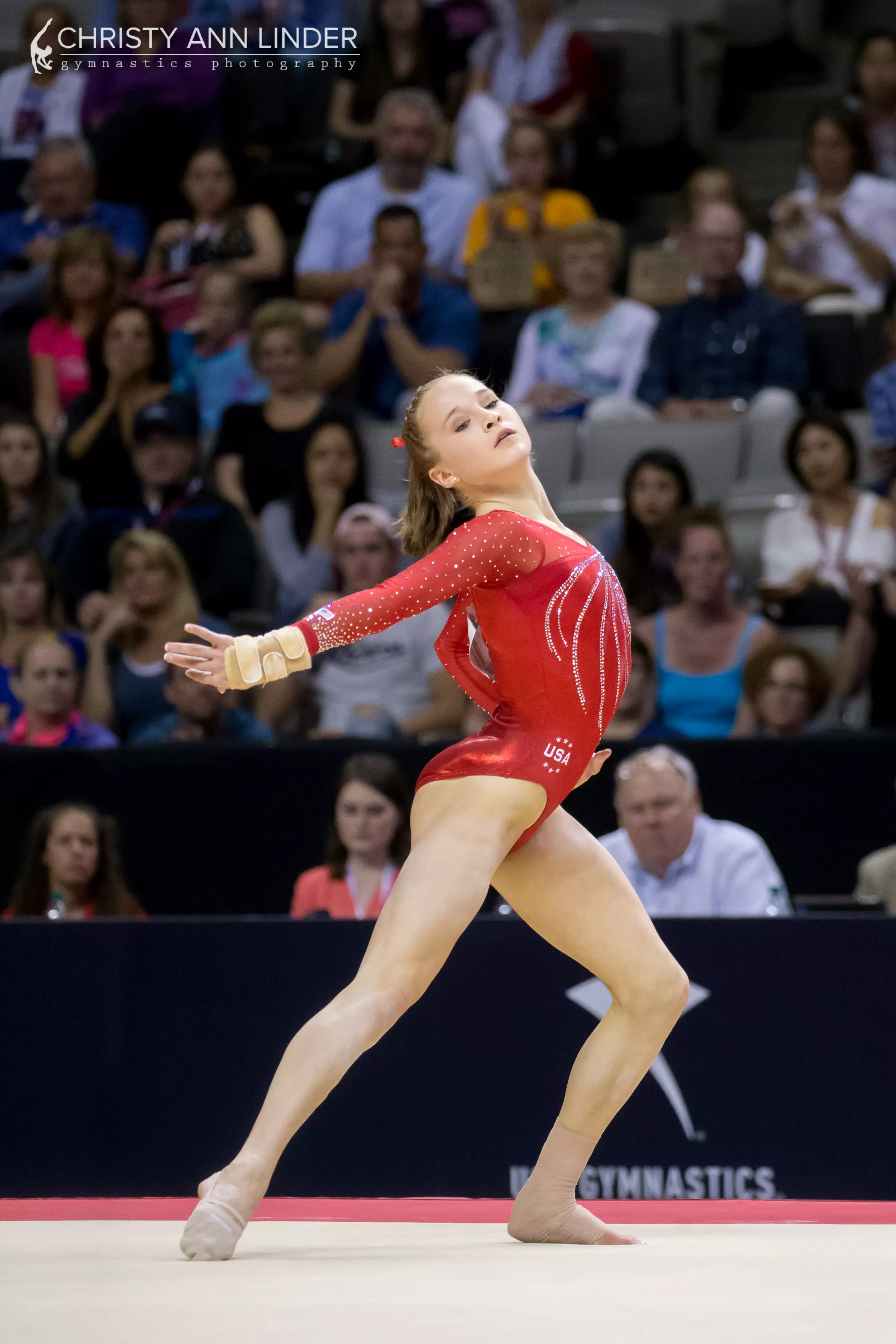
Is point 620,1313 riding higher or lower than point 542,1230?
higher

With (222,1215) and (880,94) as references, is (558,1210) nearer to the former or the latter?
(222,1215)

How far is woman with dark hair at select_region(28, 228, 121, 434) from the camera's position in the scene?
7676 mm

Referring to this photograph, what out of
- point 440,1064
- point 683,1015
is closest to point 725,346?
point 683,1015

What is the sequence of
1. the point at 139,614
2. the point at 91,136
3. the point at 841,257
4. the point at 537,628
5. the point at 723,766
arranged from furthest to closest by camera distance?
1. the point at 91,136
2. the point at 841,257
3. the point at 139,614
4. the point at 723,766
5. the point at 537,628

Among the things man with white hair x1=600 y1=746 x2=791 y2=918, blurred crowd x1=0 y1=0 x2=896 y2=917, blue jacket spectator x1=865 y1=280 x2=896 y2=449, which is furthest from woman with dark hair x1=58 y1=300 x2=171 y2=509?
man with white hair x1=600 y1=746 x2=791 y2=918

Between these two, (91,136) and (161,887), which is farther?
(91,136)

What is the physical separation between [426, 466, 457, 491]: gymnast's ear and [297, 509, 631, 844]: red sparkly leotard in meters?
0.13

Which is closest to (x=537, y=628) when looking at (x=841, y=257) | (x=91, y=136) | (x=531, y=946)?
(x=531, y=946)

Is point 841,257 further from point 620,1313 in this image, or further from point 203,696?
point 620,1313

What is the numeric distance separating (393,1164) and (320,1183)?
0.19 meters

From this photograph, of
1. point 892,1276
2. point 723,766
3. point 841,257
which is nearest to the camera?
point 892,1276

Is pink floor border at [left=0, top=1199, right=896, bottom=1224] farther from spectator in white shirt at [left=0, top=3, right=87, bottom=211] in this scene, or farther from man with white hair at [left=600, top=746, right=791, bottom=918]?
spectator in white shirt at [left=0, top=3, right=87, bottom=211]

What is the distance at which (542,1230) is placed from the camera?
3115mm

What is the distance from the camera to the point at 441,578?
9.80ft
